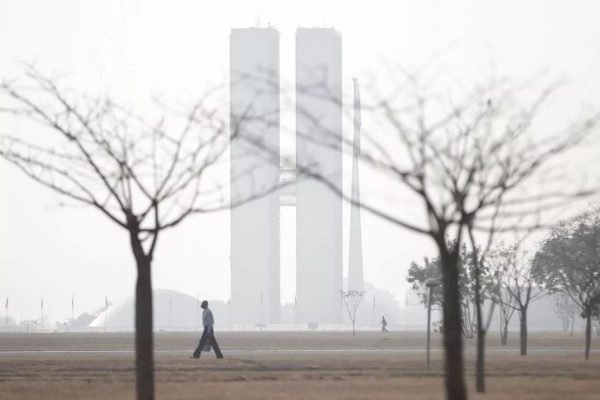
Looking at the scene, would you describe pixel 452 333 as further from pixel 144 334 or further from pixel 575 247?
pixel 575 247

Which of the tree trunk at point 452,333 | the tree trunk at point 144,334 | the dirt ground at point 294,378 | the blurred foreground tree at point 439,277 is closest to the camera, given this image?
the tree trunk at point 452,333

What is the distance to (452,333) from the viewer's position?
1877cm

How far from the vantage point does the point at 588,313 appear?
4334 centimetres

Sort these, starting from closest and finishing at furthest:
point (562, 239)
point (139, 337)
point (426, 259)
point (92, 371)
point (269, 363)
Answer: point (139, 337), point (92, 371), point (269, 363), point (562, 239), point (426, 259)

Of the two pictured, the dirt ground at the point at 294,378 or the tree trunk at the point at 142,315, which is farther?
the dirt ground at the point at 294,378

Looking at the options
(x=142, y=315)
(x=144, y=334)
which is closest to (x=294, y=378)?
(x=142, y=315)

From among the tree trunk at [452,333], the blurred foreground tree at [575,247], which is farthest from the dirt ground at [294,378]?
the blurred foreground tree at [575,247]

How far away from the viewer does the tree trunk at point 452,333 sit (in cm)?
1831

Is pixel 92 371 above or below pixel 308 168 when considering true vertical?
below

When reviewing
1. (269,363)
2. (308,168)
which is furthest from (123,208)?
(269,363)

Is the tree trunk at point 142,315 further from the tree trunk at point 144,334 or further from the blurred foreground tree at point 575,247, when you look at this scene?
the blurred foreground tree at point 575,247

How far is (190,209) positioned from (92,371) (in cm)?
1479

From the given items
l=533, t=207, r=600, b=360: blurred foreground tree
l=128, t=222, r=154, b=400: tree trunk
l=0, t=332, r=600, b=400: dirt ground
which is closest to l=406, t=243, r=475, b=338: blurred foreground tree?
l=533, t=207, r=600, b=360: blurred foreground tree

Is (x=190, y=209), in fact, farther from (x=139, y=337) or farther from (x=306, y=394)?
(x=306, y=394)
